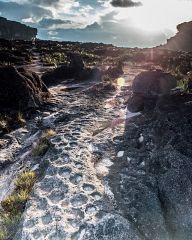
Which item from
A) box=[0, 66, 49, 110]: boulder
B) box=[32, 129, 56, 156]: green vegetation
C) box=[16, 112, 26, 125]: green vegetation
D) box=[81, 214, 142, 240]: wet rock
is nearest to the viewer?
box=[81, 214, 142, 240]: wet rock

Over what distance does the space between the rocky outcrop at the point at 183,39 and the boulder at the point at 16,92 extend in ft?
298

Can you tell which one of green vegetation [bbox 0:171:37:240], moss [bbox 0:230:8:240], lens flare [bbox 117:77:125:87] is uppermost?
lens flare [bbox 117:77:125:87]

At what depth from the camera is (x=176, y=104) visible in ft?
45.3

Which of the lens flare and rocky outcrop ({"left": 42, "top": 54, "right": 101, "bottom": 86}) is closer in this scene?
the lens flare

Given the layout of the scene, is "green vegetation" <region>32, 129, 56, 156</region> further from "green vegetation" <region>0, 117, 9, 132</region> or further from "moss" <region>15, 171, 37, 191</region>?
"green vegetation" <region>0, 117, 9, 132</region>

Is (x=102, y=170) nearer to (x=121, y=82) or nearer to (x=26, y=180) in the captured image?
(x=26, y=180)

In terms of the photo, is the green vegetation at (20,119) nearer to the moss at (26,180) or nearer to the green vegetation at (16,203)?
the green vegetation at (16,203)

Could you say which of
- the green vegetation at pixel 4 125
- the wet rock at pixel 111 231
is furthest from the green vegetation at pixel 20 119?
the wet rock at pixel 111 231

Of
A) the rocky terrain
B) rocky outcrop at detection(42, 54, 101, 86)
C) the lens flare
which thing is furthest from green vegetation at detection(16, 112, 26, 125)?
rocky outcrop at detection(42, 54, 101, 86)

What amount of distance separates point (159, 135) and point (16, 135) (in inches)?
298

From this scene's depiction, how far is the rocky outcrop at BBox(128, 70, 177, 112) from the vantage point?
17797 mm

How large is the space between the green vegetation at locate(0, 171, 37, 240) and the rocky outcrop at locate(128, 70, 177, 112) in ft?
26.6

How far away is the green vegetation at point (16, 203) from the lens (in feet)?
30.1

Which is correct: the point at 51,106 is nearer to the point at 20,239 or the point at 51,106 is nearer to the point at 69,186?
the point at 69,186
